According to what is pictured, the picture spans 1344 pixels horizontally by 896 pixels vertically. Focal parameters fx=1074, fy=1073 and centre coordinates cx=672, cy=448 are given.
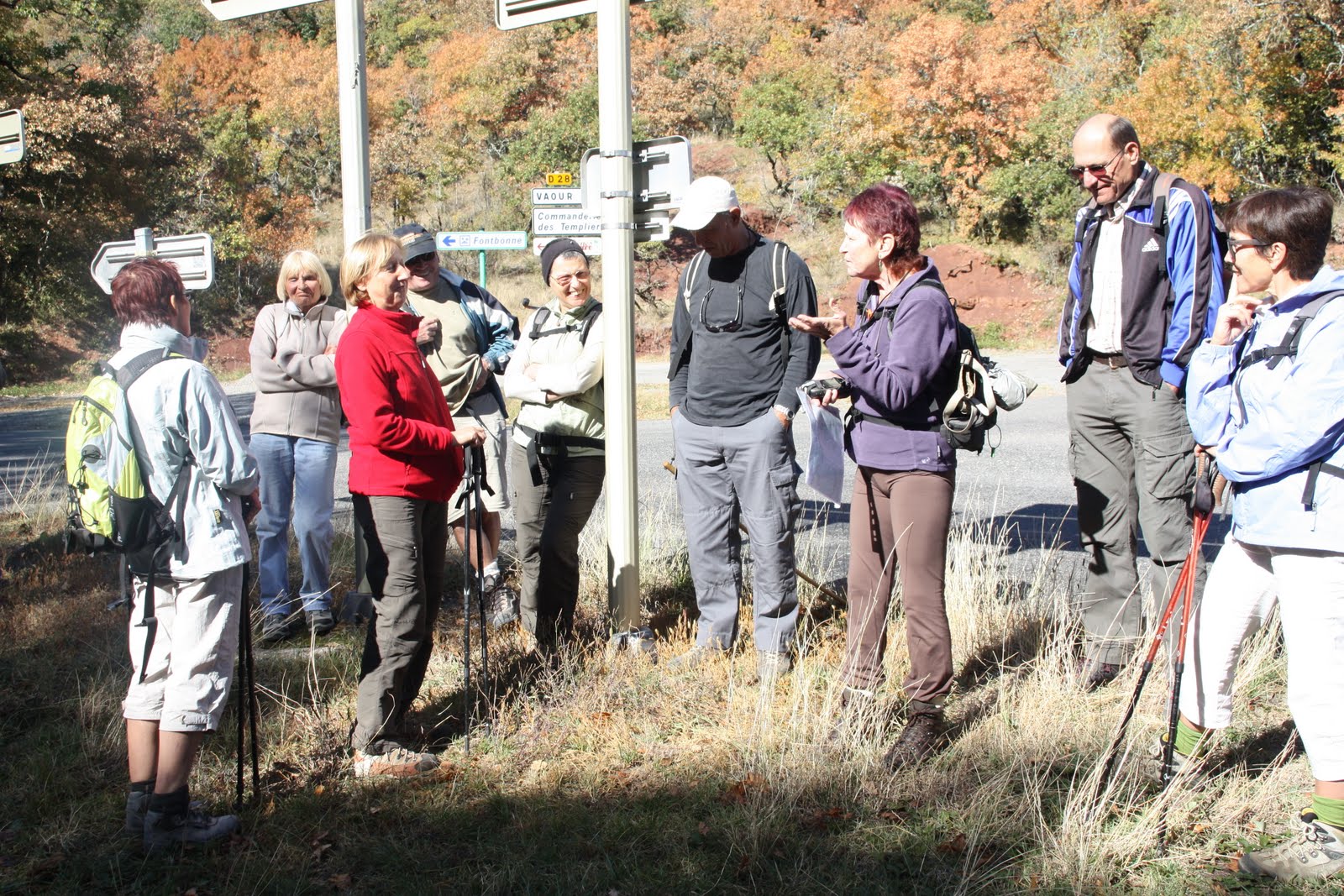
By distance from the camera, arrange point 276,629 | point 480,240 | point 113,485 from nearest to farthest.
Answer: point 113,485
point 276,629
point 480,240

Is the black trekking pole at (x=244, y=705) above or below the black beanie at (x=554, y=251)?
below

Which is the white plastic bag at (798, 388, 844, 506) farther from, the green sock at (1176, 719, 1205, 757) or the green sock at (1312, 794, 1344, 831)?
the green sock at (1312, 794, 1344, 831)

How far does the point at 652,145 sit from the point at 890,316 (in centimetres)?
169

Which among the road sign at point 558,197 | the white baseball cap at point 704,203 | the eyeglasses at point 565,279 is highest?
the road sign at point 558,197

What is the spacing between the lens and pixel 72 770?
12.9 feet

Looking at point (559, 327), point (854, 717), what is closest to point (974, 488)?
point (559, 327)

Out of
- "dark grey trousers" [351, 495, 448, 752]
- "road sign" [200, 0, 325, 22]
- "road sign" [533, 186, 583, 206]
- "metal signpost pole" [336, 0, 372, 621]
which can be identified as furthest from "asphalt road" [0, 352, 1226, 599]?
"road sign" [200, 0, 325, 22]

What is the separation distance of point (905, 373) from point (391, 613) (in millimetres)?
1925

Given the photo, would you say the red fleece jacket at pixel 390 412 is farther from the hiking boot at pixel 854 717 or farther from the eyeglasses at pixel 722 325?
the hiking boot at pixel 854 717

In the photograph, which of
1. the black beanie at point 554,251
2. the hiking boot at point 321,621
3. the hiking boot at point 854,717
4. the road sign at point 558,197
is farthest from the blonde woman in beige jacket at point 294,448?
the road sign at point 558,197

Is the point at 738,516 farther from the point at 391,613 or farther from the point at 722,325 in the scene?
the point at 391,613

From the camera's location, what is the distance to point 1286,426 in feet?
9.49

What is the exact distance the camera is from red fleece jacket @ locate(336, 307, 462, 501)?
3.61 m

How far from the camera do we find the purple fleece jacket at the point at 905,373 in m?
3.48
